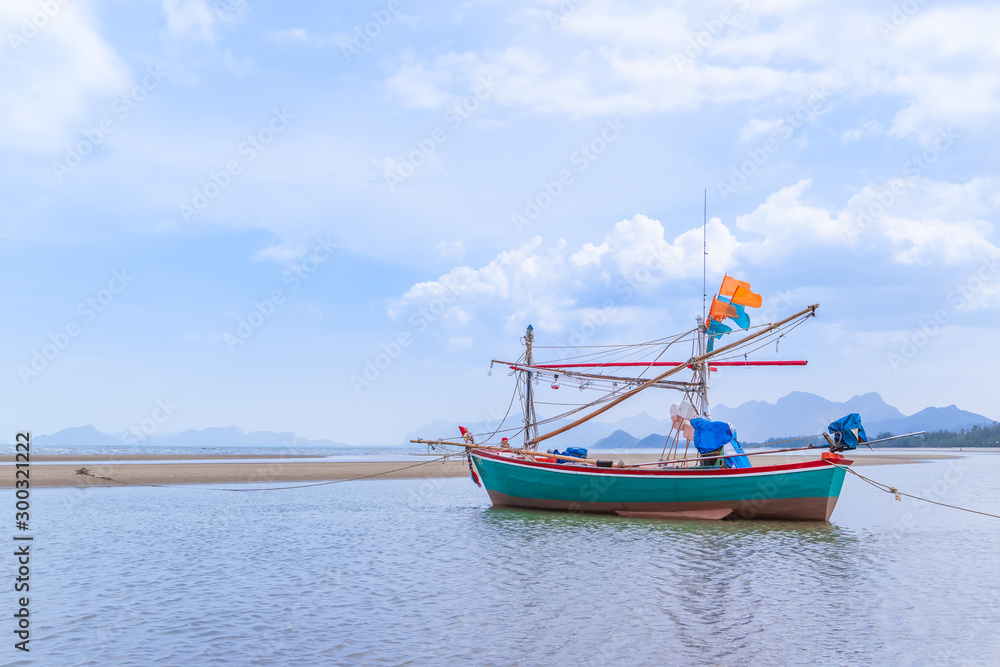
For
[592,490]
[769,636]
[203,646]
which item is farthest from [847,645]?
[592,490]

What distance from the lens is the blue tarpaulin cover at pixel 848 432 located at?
21844 mm

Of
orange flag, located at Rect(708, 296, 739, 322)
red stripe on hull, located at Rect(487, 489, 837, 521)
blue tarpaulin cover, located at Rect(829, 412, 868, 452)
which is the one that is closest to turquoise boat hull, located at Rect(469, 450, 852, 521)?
red stripe on hull, located at Rect(487, 489, 837, 521)

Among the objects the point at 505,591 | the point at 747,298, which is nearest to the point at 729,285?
the point at 747,298

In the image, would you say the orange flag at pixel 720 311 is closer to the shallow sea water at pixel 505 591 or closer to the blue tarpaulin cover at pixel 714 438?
the blue tarpaulin cover at pixel 714 438

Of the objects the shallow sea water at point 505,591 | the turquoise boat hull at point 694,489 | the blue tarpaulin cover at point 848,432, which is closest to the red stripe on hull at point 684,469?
the turquoise boat hull at point 694,489

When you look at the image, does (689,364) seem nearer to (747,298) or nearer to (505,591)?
(747,298)

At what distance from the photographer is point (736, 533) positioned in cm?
2033

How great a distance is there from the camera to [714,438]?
76.3 ft

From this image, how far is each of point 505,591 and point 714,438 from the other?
12070 mm

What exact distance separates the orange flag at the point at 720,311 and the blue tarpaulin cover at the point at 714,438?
4.48 meters

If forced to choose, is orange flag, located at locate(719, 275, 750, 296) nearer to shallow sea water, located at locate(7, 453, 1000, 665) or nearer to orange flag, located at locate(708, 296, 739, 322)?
orange flag, located at locate(708, 296, 739, 322)

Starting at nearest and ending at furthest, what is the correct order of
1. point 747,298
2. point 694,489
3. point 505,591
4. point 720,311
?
point 505,591 → point 694,489 → point 747,298 → point 720,311

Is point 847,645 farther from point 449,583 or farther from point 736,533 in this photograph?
point 736,533

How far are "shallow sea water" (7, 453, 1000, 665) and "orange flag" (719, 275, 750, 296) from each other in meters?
8.32
